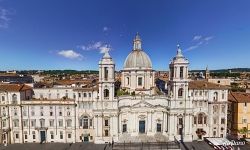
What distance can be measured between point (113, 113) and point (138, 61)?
15.3 metres

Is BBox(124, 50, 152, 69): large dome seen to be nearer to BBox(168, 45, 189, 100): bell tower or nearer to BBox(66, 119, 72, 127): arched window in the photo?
BBox(168, 45, 189, 100): bell tower

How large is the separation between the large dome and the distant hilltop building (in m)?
7.37

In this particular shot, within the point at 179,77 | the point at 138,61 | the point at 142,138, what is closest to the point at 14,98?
the point at 142,138

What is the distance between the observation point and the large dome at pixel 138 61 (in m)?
55.7

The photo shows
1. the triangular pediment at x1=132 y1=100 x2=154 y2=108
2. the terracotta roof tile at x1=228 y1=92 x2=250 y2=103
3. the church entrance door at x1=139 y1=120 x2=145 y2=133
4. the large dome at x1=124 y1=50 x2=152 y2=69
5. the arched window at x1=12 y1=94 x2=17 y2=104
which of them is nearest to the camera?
the arched window at x1=12 y1=94 x2=17 y2=104

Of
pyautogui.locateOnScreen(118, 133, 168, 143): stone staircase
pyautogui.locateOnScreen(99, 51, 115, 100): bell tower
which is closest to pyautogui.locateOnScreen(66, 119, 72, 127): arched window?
pyautogui.locateOnScreen(99, 51, 115, 100): bell tower

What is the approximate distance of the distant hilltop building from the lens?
4800 cm

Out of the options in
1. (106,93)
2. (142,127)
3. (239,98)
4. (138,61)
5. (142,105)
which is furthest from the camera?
(138,61)

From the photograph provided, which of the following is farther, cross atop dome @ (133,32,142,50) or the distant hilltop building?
cross atop dome @ (133,32,142,50)

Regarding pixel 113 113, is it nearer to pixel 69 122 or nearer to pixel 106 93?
pixel 106 93

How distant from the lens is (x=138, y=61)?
55.8 meters

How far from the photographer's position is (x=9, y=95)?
4719cm

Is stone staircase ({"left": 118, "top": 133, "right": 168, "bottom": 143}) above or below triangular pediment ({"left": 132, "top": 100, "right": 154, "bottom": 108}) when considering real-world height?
below

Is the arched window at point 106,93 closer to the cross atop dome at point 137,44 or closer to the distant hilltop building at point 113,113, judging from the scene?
the distant hilltop building at point 113,113
